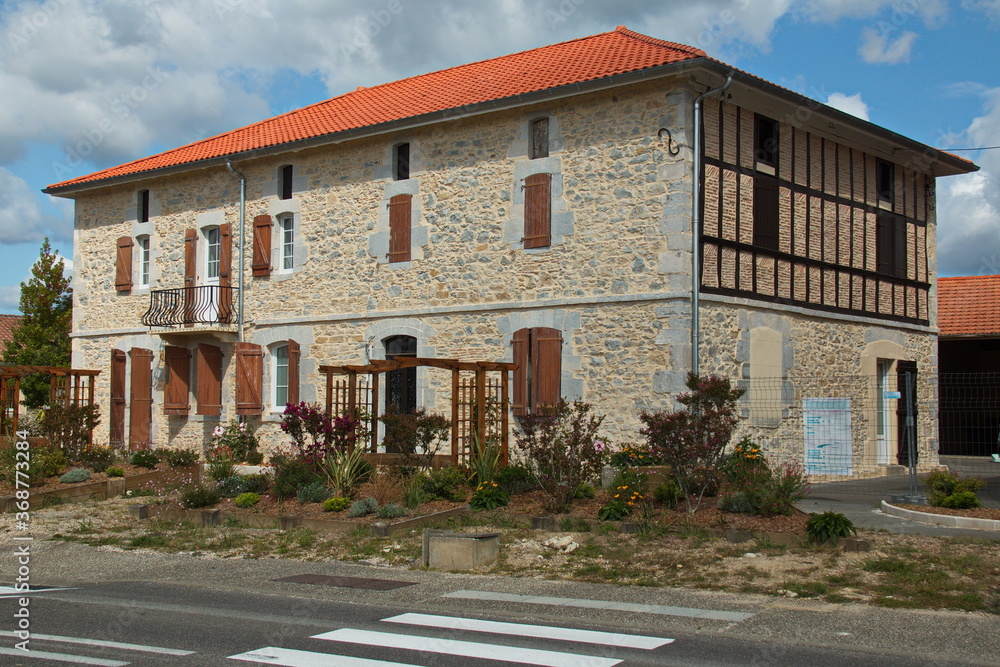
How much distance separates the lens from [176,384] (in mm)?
19562

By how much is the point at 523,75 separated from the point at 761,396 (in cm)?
661

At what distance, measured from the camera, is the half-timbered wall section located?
14320 millimetres

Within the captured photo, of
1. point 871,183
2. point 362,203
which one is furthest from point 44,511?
point 871,183

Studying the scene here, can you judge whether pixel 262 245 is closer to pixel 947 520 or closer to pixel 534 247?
pixel 534 247

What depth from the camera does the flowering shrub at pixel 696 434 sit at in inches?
416

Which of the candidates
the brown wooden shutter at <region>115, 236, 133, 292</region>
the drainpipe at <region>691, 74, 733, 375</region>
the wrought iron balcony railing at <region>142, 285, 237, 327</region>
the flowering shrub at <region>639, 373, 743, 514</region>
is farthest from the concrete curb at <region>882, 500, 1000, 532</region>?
the brown wooden shutter at <region>115, 236, 133, 292</region>

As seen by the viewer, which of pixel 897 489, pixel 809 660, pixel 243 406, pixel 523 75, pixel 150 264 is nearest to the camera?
pixel 809 660

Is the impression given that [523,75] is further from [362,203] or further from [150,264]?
[150,264]

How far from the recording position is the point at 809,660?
5.70 meters

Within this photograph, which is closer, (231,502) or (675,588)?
(675,588)

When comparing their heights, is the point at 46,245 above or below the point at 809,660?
above

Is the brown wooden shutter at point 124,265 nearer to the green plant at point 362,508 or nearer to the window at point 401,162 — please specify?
the window at point 401,162

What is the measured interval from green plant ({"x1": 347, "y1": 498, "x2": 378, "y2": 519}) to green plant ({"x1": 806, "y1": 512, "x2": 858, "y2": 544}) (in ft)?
16.6

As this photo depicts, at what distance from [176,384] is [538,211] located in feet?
29.2
